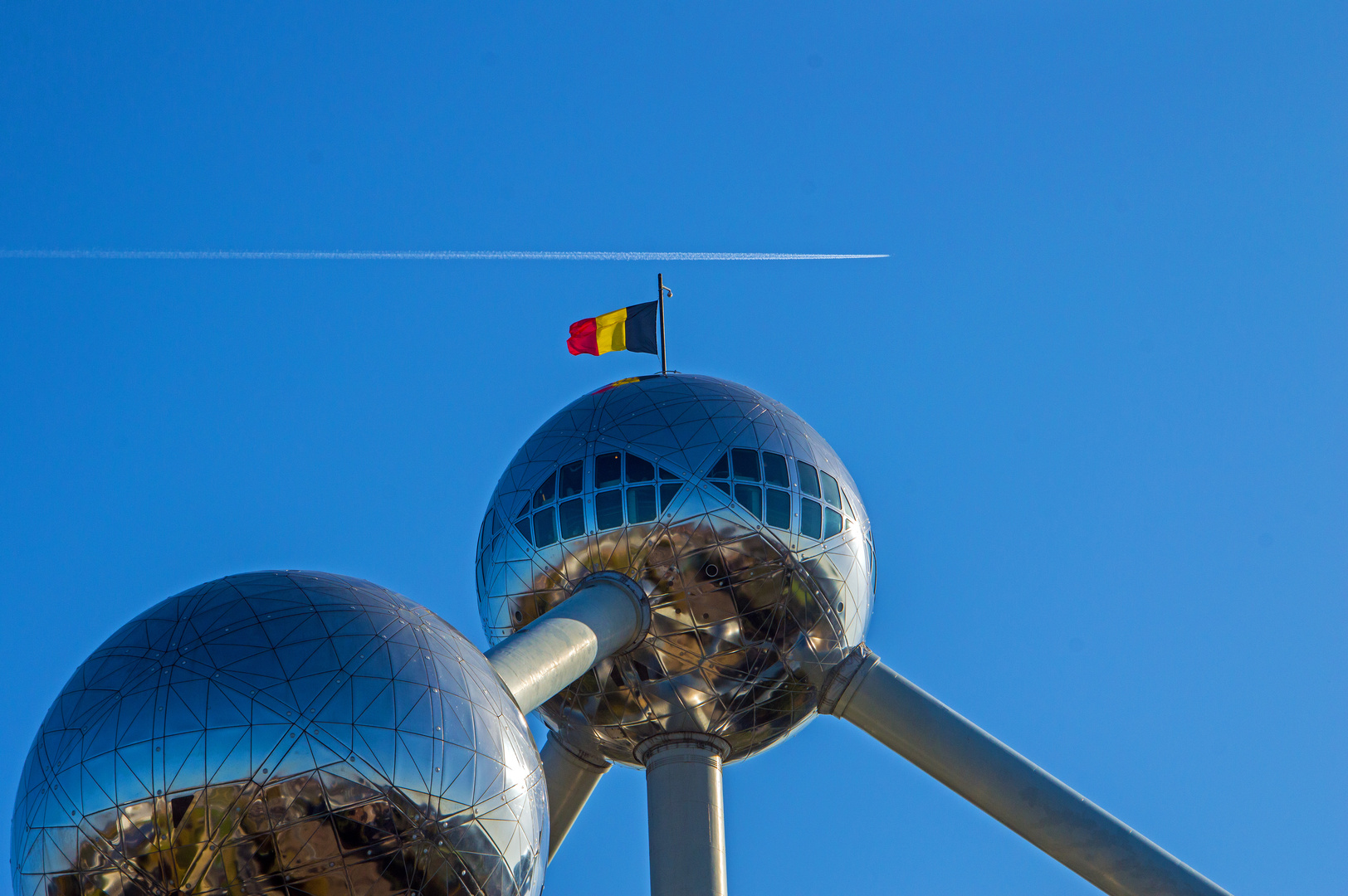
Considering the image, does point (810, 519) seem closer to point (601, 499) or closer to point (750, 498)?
point (750, 498)

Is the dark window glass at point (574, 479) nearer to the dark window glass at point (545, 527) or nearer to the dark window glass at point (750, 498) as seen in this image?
the dark window glass at point (545, 527)

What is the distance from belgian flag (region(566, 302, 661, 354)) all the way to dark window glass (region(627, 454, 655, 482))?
3343 mm

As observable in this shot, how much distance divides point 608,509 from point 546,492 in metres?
1.03

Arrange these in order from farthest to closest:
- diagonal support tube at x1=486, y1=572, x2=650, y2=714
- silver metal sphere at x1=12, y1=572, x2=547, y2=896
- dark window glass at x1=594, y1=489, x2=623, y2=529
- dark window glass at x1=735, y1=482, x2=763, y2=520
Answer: dark window glass at x1=735, y1=482, x2=763, y2=520 < dark window glass at x1=594, y1=489, x2=623, y2=529 < diagonal support tube at x1=486, y1=572, x2=650, y2=714 < silver metal sphere at x1=12, y1=572, x2=547, y2=896

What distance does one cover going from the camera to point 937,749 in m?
18.5

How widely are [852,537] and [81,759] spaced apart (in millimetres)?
10300

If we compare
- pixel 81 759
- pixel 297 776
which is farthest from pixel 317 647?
pixel 81 759

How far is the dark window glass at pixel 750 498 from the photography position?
1847cm

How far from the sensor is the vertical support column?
18.1 m

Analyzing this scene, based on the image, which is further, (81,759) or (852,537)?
(852,537)

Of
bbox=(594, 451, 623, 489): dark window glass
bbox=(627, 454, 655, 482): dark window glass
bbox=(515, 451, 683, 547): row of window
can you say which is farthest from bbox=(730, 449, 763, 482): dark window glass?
bbox=(594, 451, 623, 489): dark window glass

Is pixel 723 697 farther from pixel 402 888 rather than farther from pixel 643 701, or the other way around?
pixel 402 888

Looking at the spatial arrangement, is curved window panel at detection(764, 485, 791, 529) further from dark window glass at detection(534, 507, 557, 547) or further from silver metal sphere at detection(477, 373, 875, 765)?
dark window glass at detection(534, 507, 557, 547)

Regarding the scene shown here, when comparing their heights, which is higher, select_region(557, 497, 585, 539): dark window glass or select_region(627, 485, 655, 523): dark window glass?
select_region(627, 485, 655, 523): dark window glass
